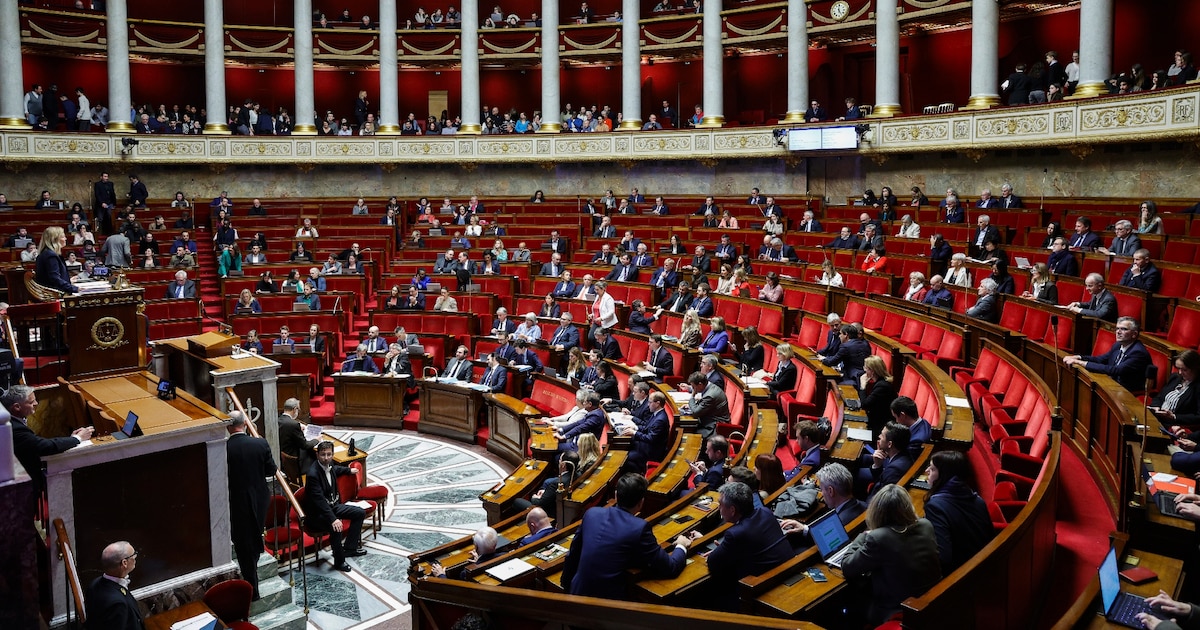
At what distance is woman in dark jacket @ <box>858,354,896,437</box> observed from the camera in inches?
273

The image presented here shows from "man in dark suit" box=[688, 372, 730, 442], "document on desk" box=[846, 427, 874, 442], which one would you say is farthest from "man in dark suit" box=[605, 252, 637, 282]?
"document on desk" box=[846, 427, 874, 442]

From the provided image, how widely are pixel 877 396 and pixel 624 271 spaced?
8.55 m

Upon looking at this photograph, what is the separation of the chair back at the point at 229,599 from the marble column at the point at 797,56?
16.6 m

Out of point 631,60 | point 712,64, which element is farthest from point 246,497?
point 631,60

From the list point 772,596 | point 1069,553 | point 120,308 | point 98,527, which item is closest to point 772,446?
point 1069,553

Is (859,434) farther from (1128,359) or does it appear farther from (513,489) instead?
(513,489)

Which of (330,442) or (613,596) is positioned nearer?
(613,596)

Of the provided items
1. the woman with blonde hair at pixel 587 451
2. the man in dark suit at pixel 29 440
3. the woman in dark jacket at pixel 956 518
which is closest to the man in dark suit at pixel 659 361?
the woman with blonde hair at pixel 587 451

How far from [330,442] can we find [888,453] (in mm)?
4667

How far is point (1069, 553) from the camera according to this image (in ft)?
15.5

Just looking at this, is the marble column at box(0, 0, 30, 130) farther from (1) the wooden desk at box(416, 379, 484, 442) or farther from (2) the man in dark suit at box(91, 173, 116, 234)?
(1) the wooden desk at box(416, 379, 484, 442)

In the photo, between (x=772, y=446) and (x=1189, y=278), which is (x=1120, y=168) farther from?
(x=772, y=446)

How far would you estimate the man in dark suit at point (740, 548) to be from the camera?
4371mm

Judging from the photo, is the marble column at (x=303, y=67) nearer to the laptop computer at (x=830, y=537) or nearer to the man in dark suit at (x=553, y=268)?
the man in dark suit at (x=553, y=268)
